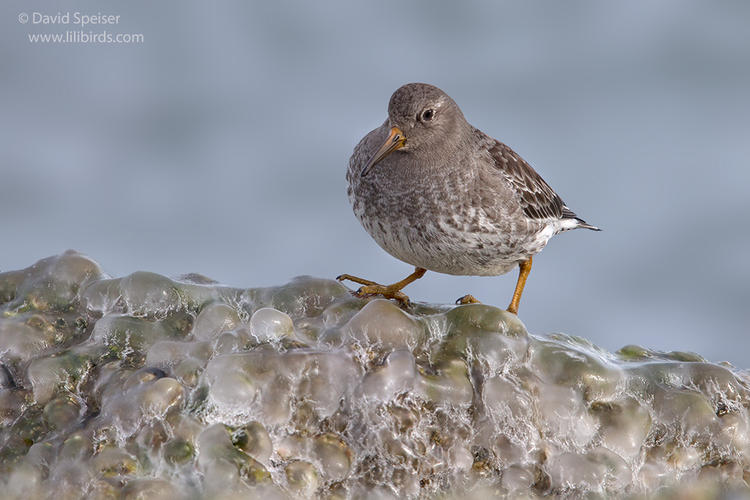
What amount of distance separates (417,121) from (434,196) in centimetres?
46

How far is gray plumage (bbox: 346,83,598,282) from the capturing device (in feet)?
15.9

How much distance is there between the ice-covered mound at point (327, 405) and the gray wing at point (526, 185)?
3.96 ft

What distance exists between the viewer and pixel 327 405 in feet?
12.2

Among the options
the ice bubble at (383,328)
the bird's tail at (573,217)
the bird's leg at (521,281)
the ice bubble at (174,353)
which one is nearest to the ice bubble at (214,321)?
the ice bubble at (174,353)

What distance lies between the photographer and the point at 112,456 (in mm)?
3428

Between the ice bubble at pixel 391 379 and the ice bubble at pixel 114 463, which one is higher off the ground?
the ice bubble at pixel 391 379

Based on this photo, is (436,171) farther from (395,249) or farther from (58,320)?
(58,320)

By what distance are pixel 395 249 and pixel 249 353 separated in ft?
4.68

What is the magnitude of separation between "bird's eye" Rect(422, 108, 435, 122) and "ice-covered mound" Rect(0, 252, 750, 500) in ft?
3.84

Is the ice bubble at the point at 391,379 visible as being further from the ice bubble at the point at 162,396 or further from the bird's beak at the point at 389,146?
the bird's beak at the point at 389,146

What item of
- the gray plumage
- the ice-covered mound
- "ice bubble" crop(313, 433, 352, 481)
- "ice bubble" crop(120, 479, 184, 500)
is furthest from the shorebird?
"ice bubble" crop(120, 479, 184, 500)

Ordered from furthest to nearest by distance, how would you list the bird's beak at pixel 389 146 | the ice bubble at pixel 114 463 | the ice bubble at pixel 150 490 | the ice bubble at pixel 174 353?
the bird's beak at pixel 389 146, the ice bubble at pixel 174 353, the ice bubble at pixel 114 463, the ice bubble at pixel 150 490

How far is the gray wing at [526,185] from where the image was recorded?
17.5ft

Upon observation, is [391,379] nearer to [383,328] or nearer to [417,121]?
[383,328]
